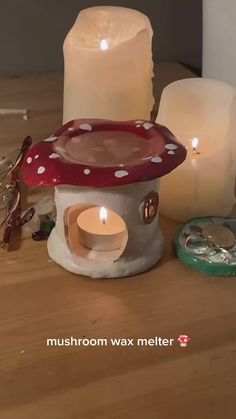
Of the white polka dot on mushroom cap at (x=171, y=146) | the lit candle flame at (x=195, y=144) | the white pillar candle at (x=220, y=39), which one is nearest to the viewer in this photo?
the white polka dot on mushroom cap at (x=171, y=146)

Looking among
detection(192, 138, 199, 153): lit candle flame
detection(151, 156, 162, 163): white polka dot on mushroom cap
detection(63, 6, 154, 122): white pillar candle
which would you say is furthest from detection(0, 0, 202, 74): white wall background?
detection(151, 156, 162, 163): white polka dot on mushroom cap

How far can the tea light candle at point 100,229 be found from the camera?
596 mm

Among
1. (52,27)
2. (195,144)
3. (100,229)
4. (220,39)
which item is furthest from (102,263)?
(52,27)

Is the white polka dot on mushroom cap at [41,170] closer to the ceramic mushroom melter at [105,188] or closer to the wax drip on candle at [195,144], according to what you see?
the ceramic mushroom melter at [105,188]

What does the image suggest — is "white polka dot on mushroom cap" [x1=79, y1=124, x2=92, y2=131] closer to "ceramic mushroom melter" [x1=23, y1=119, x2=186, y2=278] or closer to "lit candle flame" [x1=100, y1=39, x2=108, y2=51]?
"ceramic mushroom melter" [x1=23, y1=119, x2=186, y2=278]

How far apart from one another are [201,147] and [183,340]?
233mm

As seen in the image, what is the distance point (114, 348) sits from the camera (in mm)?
511

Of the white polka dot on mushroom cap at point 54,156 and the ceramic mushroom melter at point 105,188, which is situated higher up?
the white polka dot on mushroom cap at point 54,156

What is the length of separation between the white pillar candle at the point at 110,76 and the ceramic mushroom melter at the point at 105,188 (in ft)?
0.27

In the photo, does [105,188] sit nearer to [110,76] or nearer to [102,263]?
[102,263]

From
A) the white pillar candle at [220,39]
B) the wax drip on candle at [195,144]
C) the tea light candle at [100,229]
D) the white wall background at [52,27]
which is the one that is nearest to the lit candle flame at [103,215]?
the tea light candle at [100,229]

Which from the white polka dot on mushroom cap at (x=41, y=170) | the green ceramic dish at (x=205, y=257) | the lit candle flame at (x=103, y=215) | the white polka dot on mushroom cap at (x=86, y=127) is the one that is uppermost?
the white polka dot on mushroom cap at (x=86, y=127)

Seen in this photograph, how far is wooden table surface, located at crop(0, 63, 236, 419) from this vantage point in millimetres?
462

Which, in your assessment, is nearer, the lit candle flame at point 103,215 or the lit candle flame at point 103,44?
the lit candle flame at point 103,215
